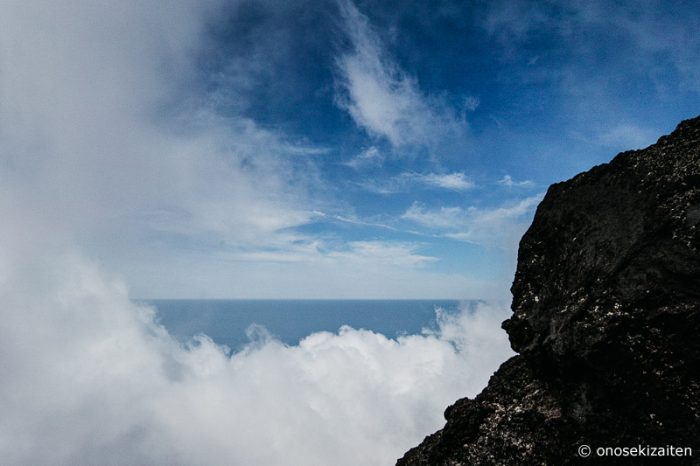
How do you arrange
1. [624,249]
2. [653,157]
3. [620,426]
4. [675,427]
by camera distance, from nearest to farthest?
[675,427] → [620,426] → [624,249] → [653,157]

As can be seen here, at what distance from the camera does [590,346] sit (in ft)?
48.0

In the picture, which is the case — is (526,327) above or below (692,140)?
below

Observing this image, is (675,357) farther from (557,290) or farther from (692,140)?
(692,140)

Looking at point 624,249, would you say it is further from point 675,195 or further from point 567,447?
point 567,447

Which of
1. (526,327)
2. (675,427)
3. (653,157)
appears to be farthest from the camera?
(526,327)

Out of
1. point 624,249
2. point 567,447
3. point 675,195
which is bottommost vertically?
point 567,447

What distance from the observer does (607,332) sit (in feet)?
47.0

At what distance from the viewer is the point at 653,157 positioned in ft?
55.0

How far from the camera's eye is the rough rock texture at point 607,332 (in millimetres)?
12898

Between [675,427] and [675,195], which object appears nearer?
[675,427]

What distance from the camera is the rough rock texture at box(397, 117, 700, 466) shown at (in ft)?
42.3

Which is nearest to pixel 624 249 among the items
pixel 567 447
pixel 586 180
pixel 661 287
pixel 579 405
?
pixel 661 287

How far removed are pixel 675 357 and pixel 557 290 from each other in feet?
19.1

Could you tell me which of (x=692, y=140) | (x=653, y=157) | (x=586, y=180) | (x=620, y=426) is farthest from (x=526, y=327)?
(x=692, y=140)
